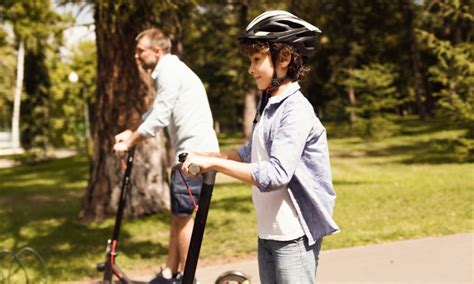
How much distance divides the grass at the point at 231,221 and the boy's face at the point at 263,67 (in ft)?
10.3

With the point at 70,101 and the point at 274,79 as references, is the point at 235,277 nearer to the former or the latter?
the point at 274,79

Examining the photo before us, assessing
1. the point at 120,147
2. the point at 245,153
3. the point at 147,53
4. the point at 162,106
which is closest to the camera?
the point at 245,153

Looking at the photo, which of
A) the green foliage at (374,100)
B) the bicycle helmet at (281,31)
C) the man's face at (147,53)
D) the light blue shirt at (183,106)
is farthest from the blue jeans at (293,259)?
the green foliage at (374,100)

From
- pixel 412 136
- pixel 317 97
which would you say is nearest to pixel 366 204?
pixel 412 136

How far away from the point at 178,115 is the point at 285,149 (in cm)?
233

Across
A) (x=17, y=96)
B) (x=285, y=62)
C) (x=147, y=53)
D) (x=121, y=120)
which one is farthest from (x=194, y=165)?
(x=17, y=96)

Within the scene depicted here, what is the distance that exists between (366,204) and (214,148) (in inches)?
192

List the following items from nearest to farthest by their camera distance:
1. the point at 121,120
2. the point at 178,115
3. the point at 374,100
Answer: the point at 178,115, the point at 121,120, the point at 374,100

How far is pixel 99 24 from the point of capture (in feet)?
27.1

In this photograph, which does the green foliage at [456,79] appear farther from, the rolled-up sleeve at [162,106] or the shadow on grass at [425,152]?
the rolled-up sleeve at [162,106]

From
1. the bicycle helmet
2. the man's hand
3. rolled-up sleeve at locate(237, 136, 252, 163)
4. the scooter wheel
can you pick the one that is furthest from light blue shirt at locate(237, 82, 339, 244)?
the man's hand

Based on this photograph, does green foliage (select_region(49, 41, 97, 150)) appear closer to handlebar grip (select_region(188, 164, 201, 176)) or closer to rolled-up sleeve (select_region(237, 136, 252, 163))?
rolled-up sleeve (select_region(237, 136, 252, 163))

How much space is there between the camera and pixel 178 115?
16.0 ft

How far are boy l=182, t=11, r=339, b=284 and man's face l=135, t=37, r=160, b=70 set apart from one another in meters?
2.26
